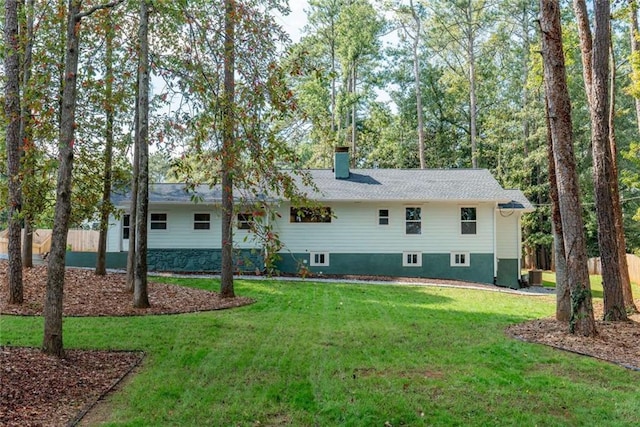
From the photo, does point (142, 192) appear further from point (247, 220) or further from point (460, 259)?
point (460, 259)

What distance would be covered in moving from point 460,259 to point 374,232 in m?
3.46

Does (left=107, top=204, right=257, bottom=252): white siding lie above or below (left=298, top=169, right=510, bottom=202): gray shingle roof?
below

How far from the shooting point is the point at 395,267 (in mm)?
19047

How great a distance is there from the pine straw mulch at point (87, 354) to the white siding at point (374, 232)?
7.07 m

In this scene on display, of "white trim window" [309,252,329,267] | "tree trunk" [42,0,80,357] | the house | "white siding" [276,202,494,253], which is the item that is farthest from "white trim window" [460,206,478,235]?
"tree trunk" [42,0,80,357]

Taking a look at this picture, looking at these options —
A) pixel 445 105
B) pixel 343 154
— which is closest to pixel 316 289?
pixel 343 154

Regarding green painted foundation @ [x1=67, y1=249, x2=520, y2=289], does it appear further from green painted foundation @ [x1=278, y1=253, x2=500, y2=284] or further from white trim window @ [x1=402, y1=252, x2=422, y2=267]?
white trim window @ [x1=402, y1=252, x2=422, y2=267]

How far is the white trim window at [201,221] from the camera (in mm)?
19016

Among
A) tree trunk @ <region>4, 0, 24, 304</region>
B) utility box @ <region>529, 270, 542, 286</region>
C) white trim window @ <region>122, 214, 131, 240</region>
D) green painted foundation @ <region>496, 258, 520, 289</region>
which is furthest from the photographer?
utility box @ <region>529, 270, 542, 286</region>

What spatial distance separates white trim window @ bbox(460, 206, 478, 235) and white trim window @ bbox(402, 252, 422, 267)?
192 centimetres

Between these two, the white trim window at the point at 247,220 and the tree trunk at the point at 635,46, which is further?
the tree trunk at the point at 635,46

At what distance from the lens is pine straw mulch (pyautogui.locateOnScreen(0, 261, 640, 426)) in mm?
4453

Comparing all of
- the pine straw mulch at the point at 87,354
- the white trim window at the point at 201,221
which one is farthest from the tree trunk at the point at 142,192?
the white trim window at the point at 201,221

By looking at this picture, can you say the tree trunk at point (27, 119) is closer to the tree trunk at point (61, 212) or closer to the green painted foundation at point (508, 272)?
the tree trunk at point (61, 212)
